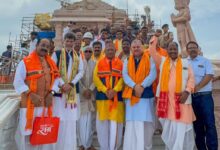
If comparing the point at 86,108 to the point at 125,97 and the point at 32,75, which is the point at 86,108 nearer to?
the point at 125,97

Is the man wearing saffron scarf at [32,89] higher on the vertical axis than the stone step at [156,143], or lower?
higher

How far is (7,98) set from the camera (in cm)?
489

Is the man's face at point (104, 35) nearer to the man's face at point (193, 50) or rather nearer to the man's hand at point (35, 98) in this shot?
the man's face at point (193, 50)

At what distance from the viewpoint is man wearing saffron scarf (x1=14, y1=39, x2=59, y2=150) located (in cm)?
450

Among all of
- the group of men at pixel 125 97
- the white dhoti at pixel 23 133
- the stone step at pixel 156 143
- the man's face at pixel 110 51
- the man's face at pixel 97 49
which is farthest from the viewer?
the man's face at pixel 97 49

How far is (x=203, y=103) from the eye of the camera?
5.09 metres

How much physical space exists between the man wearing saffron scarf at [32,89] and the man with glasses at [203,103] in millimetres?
2225

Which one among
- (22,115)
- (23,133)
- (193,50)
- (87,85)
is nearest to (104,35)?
(87,85)

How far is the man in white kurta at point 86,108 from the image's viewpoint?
5484mm

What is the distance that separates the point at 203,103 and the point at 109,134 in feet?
5.10

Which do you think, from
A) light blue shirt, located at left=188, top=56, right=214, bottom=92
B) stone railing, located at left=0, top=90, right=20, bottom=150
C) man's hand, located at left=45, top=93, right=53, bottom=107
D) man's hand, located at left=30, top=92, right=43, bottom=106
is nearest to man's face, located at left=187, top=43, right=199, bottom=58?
light blue shirt, located at left=188, top=56, right=214, bottom=92

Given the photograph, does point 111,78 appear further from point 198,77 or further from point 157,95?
point 198,77

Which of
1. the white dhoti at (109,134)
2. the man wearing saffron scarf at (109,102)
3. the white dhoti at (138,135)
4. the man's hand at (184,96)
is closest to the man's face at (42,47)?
the man wearing saffron scarf at (109,102)

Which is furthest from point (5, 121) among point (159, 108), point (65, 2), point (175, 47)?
point (65, 2)
